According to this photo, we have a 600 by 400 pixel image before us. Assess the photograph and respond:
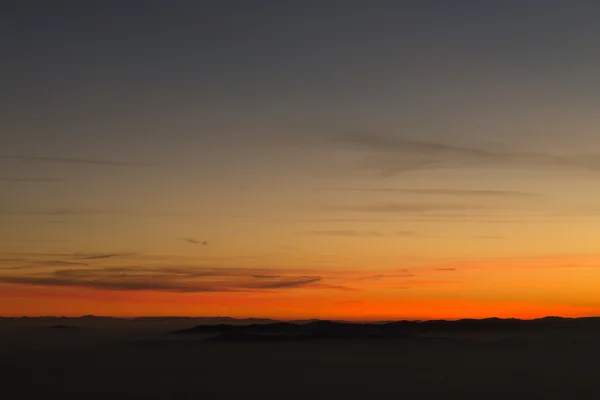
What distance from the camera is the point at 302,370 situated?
118ft

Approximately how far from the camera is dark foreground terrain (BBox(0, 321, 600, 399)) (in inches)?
1103

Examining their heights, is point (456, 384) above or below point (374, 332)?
below

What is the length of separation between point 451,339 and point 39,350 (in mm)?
30446

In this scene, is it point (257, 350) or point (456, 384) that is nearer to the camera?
point (456, 384)

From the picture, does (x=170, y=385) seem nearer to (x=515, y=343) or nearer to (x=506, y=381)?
(x=506, y=381)

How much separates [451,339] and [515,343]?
771cm

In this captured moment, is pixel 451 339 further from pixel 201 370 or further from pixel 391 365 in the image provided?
pixel 201 370

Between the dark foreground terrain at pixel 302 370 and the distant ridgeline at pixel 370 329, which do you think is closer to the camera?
the dark foreground terrain at pixel 302 370

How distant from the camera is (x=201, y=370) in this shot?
119ft

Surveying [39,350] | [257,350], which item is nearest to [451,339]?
[257,350]

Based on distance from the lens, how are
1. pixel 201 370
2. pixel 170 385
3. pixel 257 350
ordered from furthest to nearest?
pixel 257 350
pixel 201 370
pixel 170 385

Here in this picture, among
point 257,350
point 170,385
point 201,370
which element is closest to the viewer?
point 170,385

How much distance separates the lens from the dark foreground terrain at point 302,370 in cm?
2802

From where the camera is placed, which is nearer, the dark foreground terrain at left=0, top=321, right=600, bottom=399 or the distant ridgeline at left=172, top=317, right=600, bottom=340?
the dark foreground terrain at left=0, top=321, right=600, bottom=399
